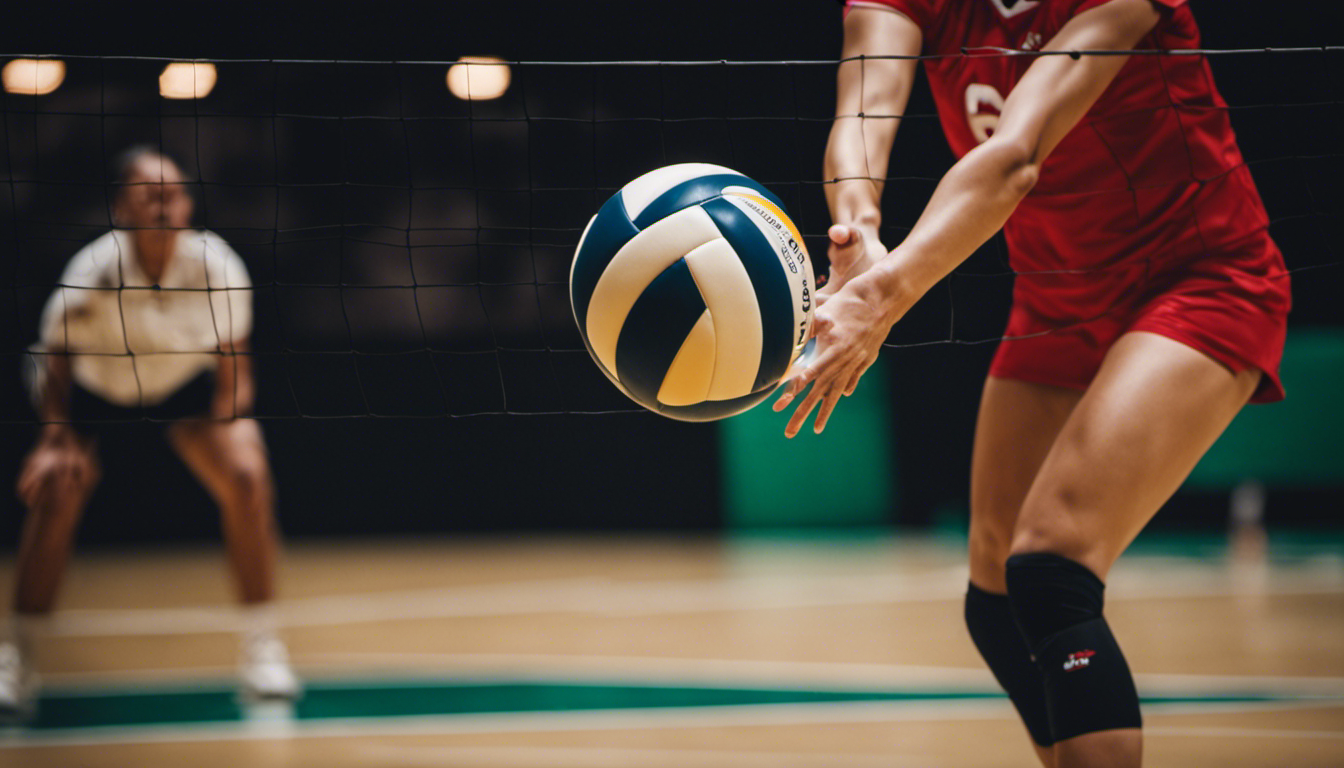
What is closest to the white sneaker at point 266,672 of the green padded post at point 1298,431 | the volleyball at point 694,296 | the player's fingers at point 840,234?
the volleyball at point 694,296

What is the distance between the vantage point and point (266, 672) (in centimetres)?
390

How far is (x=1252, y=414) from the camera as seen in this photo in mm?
7629

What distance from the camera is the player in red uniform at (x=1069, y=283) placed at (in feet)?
5.31

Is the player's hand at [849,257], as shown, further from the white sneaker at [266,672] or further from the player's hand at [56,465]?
the player's hand at [56,465]

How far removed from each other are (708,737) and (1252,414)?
601 centimetres

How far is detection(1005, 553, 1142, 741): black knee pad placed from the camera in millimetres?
1626

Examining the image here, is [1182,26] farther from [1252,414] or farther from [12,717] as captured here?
[1252,414]

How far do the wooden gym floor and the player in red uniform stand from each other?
1.36 metres

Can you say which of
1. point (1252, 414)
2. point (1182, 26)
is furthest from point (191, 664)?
point (1252, 414)

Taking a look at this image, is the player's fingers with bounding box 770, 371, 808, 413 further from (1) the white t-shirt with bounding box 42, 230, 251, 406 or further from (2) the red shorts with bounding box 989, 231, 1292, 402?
(1) the white t-shirt with bounding box 42, 230, 251, 406

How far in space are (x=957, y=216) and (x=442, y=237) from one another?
23.1 ft

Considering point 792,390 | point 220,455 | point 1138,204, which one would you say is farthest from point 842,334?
point 220,455

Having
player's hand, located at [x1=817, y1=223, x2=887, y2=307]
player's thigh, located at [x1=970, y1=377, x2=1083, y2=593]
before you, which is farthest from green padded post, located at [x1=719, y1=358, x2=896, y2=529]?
player's hand, located at [x1=817, y1=223, x2=887, y2=307]

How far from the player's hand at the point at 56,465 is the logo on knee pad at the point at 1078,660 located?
3507 mm
